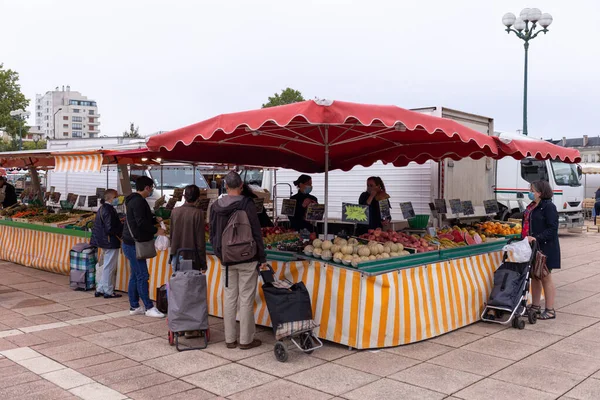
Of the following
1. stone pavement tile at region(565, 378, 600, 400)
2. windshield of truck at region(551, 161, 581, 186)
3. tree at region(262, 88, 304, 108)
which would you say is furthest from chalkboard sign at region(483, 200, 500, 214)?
tree at region(262, 88, 304, 108)

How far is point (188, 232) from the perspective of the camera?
6.20 meters

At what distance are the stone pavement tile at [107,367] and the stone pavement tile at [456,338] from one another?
3.19 meters

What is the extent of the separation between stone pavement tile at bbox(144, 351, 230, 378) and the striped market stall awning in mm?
3772

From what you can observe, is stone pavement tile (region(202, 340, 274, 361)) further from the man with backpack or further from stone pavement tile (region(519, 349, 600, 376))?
stone pavement tile (region(519, 349, 600, 376))

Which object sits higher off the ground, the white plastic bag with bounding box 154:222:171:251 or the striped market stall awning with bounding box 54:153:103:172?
the striped market stall awning with bounding box 54:153:103:172

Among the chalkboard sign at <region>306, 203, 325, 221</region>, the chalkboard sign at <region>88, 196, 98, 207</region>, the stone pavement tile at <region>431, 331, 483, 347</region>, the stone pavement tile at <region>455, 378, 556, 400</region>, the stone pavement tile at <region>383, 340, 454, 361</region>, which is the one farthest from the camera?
the chalkboard sign at <region>88, 196, 98, 207</region>

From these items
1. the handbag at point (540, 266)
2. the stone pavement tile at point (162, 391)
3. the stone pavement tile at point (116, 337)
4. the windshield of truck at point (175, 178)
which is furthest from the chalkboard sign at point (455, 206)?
the windshield of truck at point (175, 178)

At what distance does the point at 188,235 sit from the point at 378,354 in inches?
95.0

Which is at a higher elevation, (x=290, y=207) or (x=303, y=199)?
(x=303, y=199)

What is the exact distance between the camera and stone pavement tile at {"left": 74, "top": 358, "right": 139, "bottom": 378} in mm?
5102

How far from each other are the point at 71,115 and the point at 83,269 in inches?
6806

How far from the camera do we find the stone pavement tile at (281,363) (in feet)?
16.8

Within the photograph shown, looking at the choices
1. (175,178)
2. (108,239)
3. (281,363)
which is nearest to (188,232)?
(281,363)

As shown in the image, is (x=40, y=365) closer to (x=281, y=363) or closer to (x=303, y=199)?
(x=281, y=363)
